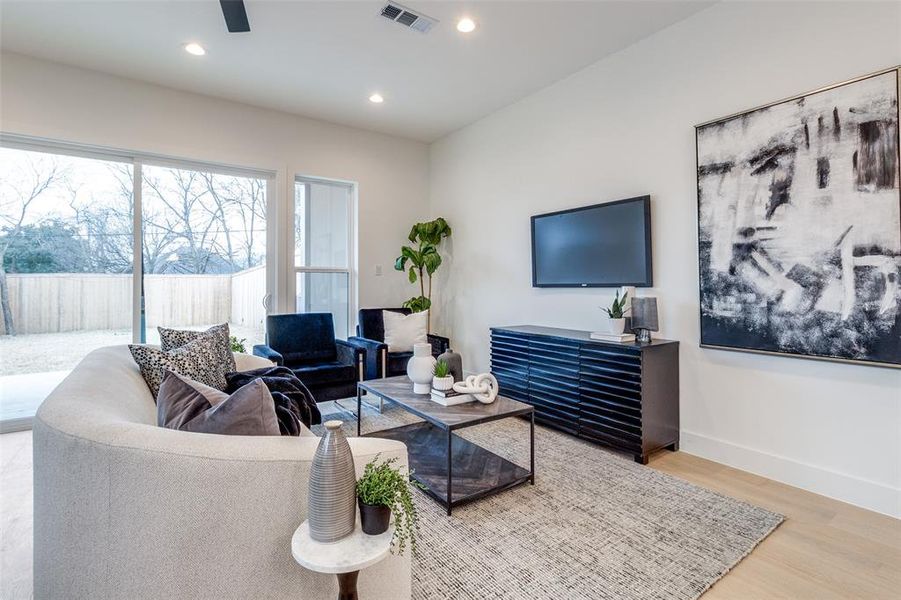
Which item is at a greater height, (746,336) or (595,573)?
(746,336)

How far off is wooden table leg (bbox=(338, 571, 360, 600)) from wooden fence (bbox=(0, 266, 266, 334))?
3.87m

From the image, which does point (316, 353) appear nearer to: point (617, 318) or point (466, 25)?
point (617, 318)

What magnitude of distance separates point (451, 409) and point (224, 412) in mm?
1360

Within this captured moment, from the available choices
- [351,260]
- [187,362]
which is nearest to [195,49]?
[351,260]

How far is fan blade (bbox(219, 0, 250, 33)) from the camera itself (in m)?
2.44

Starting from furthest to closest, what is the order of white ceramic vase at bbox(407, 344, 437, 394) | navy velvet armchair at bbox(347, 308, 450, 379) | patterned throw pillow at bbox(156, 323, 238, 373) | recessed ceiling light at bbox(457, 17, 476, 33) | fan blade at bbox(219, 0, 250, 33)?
navy velvet armchair at bbox(347, 308, 450, 379) → recessed ceiling light at bbox(457, 17, 476, 33) → white ceramic vase at bbox(407, 344, 437, 394) → fan blade at bbox(219, 0, 250, 33) → patterned throw pillow at bbox(156, 323, 238, 373)

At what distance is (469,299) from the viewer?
488 centimetres

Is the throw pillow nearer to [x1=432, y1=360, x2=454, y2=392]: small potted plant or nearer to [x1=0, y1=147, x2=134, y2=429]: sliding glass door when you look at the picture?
[x1=432, y1=360, x2=454, y2=392]: small potted plant

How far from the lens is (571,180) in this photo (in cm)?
371

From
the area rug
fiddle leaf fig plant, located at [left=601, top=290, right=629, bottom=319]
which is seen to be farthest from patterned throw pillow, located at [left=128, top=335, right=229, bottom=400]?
fiddle leaf fig plant, located at [left=601, top=290, right=629, bottom=319]

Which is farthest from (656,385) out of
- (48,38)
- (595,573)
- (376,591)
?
(48,38)

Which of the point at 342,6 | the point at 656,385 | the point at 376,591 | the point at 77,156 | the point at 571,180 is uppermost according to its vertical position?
the point at 342,6

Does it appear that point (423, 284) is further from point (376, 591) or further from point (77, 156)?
point (376, 591)

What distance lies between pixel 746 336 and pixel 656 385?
1.98 ft
